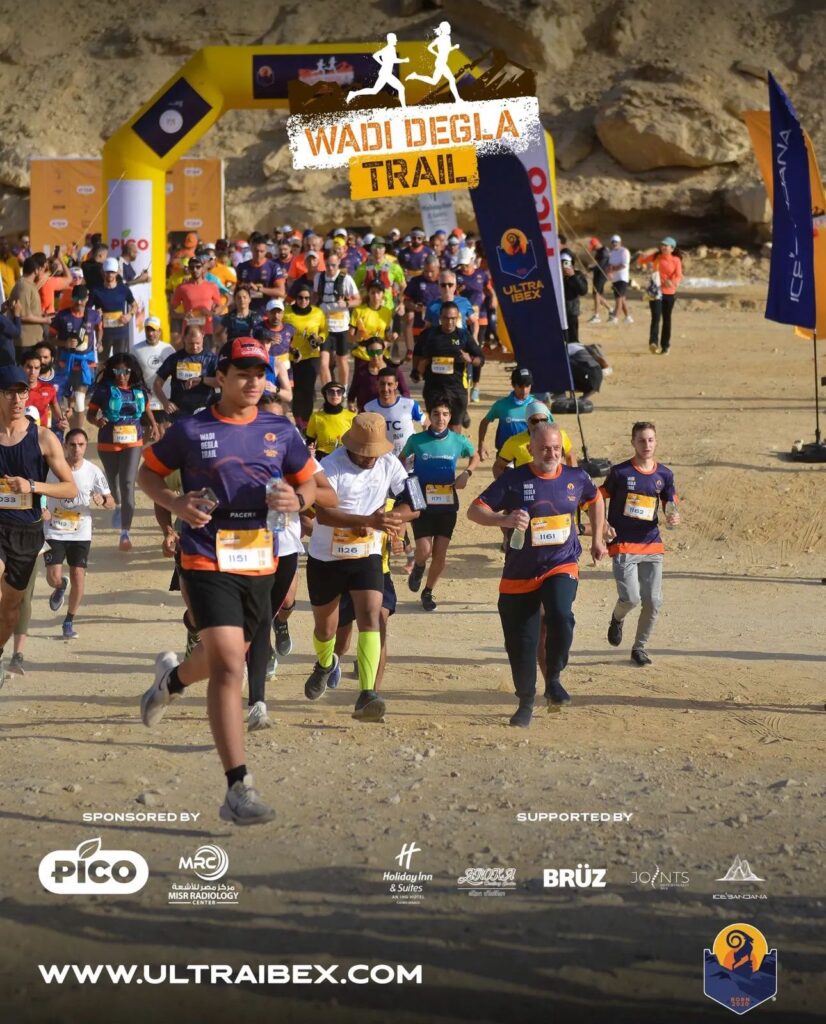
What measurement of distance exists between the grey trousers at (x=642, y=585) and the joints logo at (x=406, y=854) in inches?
175

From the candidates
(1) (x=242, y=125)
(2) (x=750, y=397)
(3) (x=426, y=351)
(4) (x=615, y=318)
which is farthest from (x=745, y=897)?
(1) (x=242, y=125)

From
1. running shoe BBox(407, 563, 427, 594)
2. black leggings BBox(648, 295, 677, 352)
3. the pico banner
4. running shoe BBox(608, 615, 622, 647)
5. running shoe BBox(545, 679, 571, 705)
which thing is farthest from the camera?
black leggings BBox(648, 295, 677, 352)

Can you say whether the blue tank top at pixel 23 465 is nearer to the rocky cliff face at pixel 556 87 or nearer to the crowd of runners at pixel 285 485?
the crowd of runners at pixel 285 485

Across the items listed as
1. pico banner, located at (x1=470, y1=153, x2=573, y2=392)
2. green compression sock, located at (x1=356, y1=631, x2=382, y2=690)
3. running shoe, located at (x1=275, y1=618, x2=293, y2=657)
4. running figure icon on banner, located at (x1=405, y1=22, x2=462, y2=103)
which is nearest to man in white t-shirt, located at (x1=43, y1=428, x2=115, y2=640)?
running shoe, located at (x1=275, y1=618, x2=293, y2=657)

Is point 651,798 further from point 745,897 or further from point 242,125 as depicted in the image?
point 242,125

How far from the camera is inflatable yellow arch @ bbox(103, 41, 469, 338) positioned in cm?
1994

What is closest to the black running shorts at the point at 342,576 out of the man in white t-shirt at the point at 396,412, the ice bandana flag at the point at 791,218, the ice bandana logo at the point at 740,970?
the ice bandana logo at the point at 740,970

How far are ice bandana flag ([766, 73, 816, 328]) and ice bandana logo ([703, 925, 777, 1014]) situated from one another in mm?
10409

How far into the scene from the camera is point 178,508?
6.80m

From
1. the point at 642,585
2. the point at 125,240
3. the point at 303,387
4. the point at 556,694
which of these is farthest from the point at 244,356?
the point at 125,240

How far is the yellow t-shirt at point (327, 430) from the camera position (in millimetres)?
12422

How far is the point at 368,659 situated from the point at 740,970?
145 inches

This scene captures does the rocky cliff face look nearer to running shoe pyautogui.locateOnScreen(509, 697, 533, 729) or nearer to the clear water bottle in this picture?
the clear water bottle

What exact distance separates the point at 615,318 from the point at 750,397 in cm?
840
